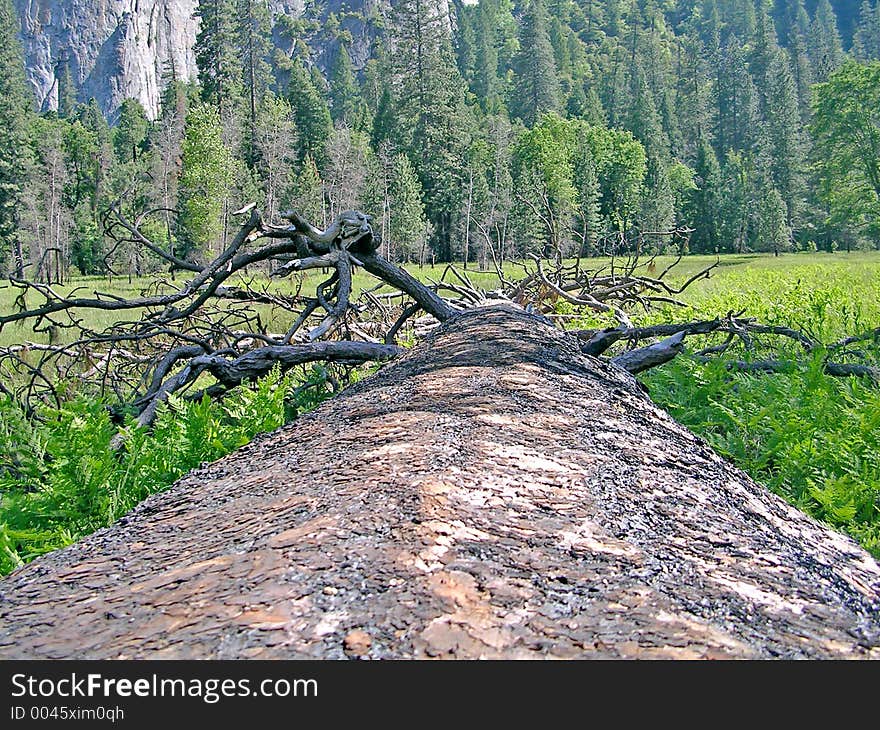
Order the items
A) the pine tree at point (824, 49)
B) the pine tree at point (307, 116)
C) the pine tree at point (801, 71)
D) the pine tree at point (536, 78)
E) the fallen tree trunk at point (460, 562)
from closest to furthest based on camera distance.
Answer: the fallen tree trunk at point (460, 562), the pine tree at point (307, 116), the pine tree at point (536, 78), the pine tree at point (801, 71), the pine tree at point (824, 49)

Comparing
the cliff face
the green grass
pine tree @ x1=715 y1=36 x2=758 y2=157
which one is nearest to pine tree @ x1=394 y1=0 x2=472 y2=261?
pine tree @ x1=715 y1=36 x2=758 y2=157

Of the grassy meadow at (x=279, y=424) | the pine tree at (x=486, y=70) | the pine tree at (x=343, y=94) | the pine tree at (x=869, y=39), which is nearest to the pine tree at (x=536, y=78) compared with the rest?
the pine tree at (x=486, y=70)

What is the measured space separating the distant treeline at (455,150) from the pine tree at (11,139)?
0.16 meters

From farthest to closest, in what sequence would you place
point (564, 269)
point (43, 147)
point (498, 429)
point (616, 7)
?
point (616, 7), point (43, 147), point (564, 269), point (498, 429)

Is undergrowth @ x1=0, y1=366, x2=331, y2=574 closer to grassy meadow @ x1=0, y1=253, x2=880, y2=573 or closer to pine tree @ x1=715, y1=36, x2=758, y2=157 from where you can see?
grassy meadow @ x1=0, y1=253, x2=880, y2=573

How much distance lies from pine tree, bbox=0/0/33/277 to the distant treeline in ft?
0.54

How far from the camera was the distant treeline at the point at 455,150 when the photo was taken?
4553cm

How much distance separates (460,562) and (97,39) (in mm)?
166175

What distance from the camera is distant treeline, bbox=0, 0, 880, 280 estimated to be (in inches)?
1793

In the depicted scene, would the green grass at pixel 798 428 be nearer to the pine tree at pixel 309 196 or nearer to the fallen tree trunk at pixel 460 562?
the fallen tree trunk at pixel 460 562

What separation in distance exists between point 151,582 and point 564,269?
37.3ft
